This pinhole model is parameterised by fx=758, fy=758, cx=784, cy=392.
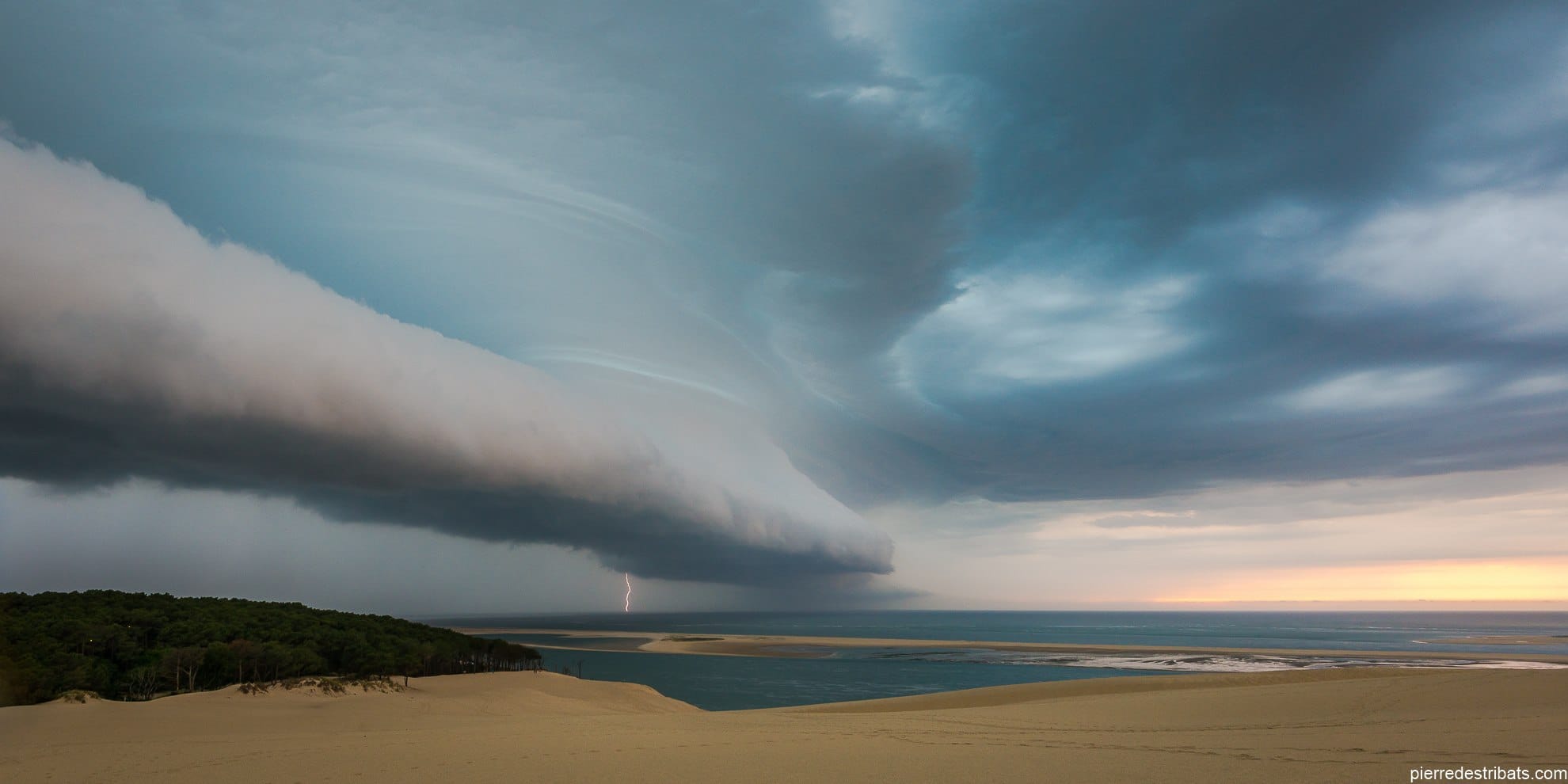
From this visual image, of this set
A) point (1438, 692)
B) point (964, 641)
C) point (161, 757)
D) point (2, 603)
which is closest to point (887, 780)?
point (161, 757)

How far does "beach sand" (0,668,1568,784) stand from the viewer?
533 inches

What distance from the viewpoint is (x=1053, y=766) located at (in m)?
13.8

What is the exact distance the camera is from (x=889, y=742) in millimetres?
17422

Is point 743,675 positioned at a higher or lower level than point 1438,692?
lower

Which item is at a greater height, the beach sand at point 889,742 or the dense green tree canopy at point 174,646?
the beach sand at point 889,742

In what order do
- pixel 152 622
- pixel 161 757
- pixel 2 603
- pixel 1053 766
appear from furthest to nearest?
pixel 2 603
pixel 152 622
pixel 161 757
pixel 1053 766

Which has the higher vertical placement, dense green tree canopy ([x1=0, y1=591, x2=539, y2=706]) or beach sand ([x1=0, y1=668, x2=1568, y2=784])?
beach sand ([x1=0, y1=668, x2=1568, y2=784])

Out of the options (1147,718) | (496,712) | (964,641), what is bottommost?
(964,641)

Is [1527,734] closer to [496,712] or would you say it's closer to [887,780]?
[887,780]

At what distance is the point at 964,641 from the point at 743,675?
249 ft

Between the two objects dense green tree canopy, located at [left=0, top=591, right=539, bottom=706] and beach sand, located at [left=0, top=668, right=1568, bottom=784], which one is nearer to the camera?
beach sand, located at [left=0, top=668, right=1568, bottom=784]

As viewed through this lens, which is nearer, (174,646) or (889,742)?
A: (889,742)

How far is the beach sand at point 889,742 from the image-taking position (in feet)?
44.4

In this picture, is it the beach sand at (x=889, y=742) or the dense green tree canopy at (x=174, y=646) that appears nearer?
the beach sand at (x=889, y=742)
